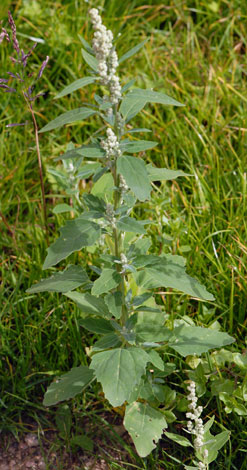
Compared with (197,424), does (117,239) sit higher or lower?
higher

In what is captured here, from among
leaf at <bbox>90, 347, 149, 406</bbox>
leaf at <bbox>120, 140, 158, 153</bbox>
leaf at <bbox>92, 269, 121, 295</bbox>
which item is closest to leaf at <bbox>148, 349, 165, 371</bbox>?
leaf at <bbox>90, 347, 149, 406</bbox>

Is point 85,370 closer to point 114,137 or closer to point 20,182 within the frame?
point 114,137

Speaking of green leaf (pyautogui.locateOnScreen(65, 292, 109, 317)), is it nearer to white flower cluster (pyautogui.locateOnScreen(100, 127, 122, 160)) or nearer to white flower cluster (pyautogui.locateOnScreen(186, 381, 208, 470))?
white flower cluster (pyautogui.locateOnScreen(186, 381, 208, 470))

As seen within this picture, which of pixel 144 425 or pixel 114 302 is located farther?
pixel 144 425

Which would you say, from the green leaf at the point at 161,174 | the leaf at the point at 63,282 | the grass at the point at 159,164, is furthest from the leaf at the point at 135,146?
the grass at the point at 159,164

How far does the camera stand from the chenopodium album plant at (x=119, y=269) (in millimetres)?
1806

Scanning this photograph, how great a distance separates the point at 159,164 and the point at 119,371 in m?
1.72

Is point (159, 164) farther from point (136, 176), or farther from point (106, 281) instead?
point (136, 176)

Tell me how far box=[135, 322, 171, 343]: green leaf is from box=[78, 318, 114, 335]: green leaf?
4.7 inches

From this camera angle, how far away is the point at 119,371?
203 cm

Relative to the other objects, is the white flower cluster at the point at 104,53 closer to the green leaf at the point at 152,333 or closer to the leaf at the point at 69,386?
the green leaf at the point at 152,333

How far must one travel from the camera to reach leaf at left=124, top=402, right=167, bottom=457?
225 centimetres

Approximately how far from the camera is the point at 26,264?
3.06 m

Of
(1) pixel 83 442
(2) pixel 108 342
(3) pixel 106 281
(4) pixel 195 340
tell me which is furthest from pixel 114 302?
(1) pixel 83 442
